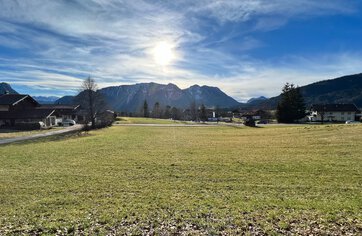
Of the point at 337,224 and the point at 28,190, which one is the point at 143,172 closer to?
the point at 28,190

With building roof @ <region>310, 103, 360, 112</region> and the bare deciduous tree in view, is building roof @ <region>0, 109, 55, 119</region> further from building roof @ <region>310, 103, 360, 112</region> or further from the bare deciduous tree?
building roof @ <region>310, 103, 360, 112</region>

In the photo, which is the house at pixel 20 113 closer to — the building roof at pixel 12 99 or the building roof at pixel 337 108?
the building roof at pixel 12 99

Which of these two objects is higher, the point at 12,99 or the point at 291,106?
the point at 12,99

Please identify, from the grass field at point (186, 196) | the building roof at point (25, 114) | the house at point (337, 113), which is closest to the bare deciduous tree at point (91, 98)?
the building roof at point (25, 114)

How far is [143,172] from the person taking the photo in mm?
14406

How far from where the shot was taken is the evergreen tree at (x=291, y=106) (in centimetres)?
7656

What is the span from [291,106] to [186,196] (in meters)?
73.8

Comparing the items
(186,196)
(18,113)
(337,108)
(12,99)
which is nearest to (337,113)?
(337,108)

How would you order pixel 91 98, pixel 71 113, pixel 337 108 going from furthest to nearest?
pixel 337 108 → pixel 71 113 → pixel 91 98

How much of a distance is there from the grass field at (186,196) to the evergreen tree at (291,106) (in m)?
62.5

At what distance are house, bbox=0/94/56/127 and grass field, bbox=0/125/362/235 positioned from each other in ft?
164

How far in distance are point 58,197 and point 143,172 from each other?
5038 millimetres

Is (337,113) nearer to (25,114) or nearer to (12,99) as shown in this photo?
(25,114)

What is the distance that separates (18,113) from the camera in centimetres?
6353
